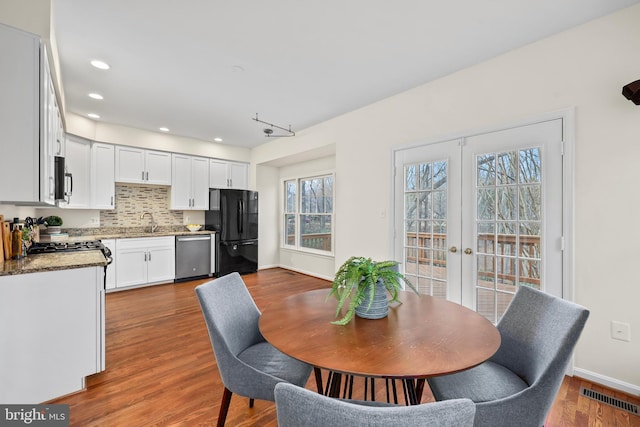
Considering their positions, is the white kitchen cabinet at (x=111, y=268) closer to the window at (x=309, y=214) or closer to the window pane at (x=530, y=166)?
the window at (x=309, y=214)

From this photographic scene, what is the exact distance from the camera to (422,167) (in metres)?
3.19

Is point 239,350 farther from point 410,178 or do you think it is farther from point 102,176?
point 102,176

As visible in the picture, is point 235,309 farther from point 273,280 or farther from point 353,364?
point 273,280

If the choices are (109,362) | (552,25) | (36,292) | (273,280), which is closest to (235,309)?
(36,292)

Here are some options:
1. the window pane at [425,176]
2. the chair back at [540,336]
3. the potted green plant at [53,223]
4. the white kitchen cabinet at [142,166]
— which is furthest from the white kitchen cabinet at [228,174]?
the chair back at [540,336]

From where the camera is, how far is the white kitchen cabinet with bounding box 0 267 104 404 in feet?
5.68

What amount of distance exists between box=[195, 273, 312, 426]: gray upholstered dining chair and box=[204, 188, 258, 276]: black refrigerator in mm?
3758

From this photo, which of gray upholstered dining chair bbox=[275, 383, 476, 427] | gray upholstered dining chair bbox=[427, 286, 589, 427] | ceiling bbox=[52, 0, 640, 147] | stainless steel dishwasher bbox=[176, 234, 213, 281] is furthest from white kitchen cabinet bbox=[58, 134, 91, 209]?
gray upholstered dining chair bbox=[427, 286, 589, 427]

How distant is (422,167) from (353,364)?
2.63 meters

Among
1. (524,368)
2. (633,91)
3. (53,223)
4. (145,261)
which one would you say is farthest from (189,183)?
(633,91)

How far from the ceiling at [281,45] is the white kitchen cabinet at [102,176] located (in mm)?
828

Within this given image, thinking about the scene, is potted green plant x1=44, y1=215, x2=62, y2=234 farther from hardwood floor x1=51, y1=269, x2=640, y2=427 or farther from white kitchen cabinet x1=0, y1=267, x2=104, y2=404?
white kitchen cabinet x1=0, y1=267, x2=104, y2=404

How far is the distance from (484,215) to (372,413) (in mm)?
2579

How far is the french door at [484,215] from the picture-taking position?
233 cm
